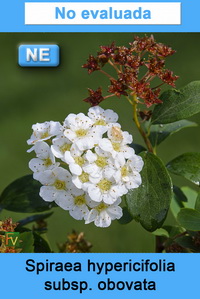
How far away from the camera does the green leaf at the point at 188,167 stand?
53.0 inches

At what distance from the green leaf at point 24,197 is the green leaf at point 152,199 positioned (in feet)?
0.86

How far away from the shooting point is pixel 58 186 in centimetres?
123

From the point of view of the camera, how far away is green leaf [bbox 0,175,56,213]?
4.73 feet

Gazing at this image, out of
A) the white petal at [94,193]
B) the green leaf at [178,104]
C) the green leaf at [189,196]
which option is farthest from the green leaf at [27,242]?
the green leaf at [189,196]

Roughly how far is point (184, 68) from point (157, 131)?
1.24m

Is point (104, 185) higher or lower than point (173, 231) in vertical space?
higher

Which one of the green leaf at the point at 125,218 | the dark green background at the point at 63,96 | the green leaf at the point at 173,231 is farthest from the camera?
the dark green background at the point at 63,96

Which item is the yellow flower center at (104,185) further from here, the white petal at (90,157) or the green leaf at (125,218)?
the green leaf at (125,218)

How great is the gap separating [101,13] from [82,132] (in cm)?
41

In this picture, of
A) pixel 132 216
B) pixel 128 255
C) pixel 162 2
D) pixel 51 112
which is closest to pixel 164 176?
pixel 132 216

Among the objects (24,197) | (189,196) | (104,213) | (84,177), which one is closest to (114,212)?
(104,213)

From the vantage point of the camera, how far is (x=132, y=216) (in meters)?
1.28

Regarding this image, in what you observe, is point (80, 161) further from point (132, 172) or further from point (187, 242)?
point (187, 242)

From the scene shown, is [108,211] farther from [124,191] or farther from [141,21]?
[141,21]
